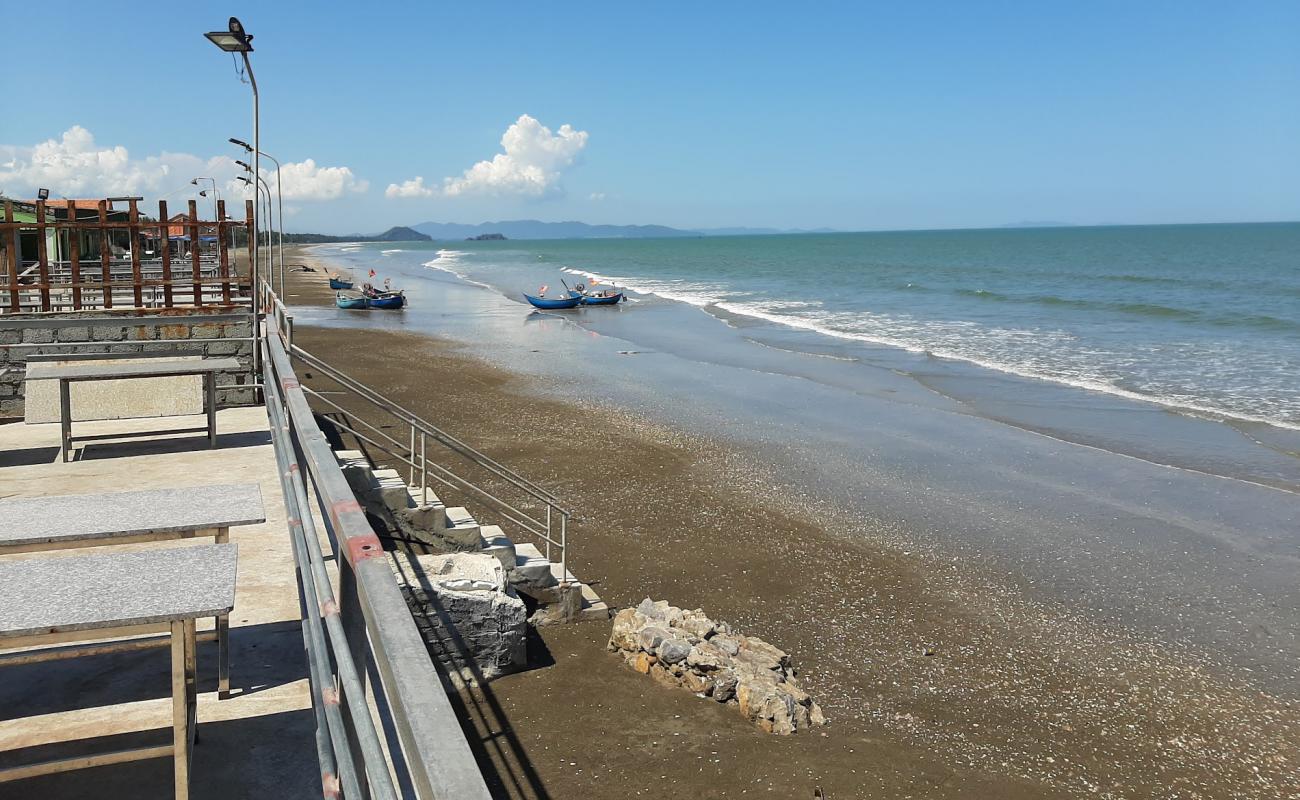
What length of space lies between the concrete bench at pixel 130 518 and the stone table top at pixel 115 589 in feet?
1.36

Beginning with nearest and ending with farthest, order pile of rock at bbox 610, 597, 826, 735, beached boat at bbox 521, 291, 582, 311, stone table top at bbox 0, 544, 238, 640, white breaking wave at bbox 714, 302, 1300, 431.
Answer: stone table top at bbox 0, 544, 238, 640, pile of rock at bbox 610, 597, 826, 735, white breaking wave at bbox 714, 302, 1300, 431, beached boat at bbox 521, 291, 582, 311

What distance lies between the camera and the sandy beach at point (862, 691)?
7.25m

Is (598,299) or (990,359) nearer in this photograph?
(990,359)

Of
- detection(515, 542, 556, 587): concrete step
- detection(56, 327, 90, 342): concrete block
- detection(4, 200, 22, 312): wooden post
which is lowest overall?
detection(515, 542, 556, 587): concrete step

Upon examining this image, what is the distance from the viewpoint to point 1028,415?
67.7 feet

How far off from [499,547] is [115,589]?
6114mm

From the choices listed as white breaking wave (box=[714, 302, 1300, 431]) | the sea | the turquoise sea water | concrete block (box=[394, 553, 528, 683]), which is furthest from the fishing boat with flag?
concrete block (box=[394, 553, 528, 683])

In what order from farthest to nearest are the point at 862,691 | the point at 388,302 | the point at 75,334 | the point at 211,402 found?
1. the point at 388,302
2. the point at 75,334
3. the point at 211,402
4. the point at 862,691

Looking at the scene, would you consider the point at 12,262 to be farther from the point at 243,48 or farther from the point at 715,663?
the point at 715,663

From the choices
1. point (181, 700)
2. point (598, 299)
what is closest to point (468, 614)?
point (181, 700)

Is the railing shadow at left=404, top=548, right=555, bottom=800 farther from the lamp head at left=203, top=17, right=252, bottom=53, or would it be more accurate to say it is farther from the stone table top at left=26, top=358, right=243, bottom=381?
the lamp head at left=203, top=17, right=252, bottom=53

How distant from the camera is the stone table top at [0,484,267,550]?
3732mm

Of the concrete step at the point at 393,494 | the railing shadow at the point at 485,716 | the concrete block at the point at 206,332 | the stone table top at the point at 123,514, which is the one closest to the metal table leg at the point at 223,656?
the stone table top at the point at 123,514

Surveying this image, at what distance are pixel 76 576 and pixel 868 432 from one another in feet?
54.3
